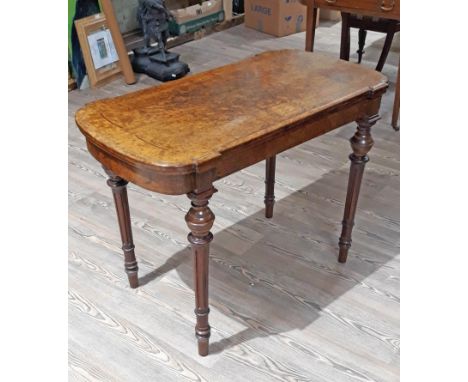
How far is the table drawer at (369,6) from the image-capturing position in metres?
2.63

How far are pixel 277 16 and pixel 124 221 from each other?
3.10 m

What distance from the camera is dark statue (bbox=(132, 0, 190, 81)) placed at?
350 cm

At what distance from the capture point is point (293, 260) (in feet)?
6.38

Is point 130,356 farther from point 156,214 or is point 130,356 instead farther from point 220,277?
point 156,214

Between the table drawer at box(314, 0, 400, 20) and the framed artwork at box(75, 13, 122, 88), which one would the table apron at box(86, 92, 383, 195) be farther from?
the framed artwork at box(75, 13, 122, 88)

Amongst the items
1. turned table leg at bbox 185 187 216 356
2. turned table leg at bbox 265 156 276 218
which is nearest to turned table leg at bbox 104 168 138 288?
turned table leg at bbox 185 187 216 356

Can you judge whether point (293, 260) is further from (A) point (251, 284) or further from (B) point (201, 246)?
(B) point (201, 246)

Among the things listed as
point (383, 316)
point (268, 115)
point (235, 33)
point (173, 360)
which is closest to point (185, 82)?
point (268, 115)

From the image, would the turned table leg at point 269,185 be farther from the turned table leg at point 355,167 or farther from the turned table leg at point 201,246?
the turned table leg at point 201,246

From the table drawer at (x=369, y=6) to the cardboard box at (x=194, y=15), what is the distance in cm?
159

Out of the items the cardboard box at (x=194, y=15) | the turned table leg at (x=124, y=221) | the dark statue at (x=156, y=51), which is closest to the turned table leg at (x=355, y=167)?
the turned table leg at (x=124, y=221)

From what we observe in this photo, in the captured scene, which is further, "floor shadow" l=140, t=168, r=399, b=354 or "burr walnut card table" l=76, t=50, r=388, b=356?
"floor shadow" l=140, t=168, r=399, b=354

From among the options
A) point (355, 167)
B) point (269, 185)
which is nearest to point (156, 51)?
point (269, 185)

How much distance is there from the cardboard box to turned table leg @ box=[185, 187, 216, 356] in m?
3.15
